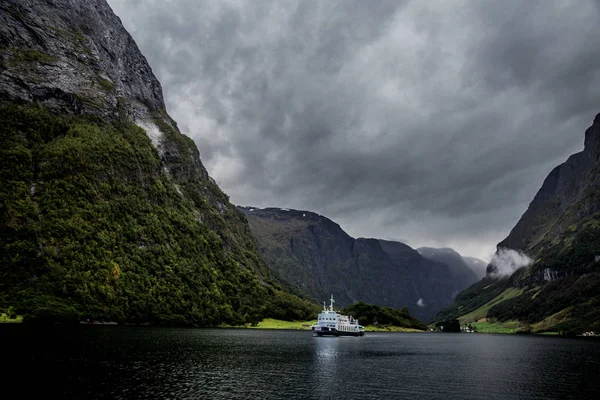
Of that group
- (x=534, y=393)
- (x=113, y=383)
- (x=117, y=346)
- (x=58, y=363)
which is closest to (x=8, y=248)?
(x=117, y=346)

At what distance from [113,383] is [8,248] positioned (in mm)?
168996

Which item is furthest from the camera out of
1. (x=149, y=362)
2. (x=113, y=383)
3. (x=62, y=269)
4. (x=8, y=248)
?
(x=62, y=269)

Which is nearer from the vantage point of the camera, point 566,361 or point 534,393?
point 534,393

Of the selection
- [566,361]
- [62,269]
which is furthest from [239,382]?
[62,269]

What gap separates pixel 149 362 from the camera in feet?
247

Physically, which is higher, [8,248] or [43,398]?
[8,248]

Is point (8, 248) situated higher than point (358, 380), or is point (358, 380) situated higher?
point (8, 248)

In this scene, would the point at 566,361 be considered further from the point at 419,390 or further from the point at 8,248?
the point at 8,248

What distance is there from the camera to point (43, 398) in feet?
149

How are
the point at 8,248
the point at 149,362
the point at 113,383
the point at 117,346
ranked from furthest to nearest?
the point at 8,248 < the point at 117,346 < the point at 149,362 < the point at 113,383

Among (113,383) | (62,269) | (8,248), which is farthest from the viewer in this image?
(62,269)

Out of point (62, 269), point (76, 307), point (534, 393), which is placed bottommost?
point (534, 393)

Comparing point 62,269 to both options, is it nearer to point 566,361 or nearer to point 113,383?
point 113,383

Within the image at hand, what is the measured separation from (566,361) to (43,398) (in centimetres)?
11724
